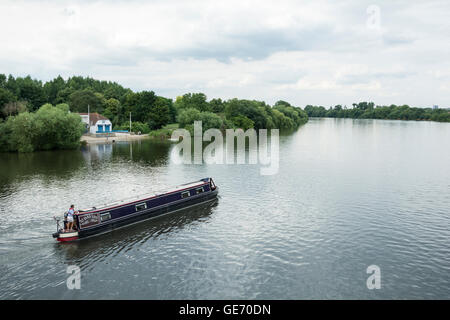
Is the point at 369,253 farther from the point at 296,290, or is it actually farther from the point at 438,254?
the point at 296,290

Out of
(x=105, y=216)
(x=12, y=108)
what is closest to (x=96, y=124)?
(x=12, y=108)

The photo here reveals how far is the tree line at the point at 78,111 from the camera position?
78938 mm

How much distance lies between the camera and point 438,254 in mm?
28797

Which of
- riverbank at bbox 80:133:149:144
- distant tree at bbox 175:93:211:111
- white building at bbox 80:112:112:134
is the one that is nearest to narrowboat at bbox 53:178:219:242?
riverbank at bbox 80:133:149:144

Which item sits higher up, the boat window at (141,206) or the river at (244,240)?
the boat window at (141,206)

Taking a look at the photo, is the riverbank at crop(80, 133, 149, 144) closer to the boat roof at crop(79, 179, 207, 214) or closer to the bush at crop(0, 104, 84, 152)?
the bush at crop(0, 104, 84, 152)

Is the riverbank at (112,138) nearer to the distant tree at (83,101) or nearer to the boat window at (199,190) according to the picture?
the distant tree at (83,101)

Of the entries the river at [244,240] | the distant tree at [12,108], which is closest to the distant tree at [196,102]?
the distant tree at [12,108]

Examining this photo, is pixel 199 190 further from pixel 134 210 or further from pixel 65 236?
pixel 65 236

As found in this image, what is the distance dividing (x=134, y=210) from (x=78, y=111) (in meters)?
127

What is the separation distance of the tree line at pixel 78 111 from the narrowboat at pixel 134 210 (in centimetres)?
5424
